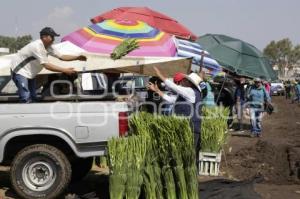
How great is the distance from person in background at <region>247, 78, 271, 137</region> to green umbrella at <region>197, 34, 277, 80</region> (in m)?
0.38

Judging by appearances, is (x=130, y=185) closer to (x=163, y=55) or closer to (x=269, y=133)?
(x=163, y=55)

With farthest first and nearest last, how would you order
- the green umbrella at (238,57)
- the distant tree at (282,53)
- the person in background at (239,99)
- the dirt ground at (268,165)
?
the distant tree at (282,53), the person in background at (239,99), the green umbrella at (238,57), the dirt ground at (268,165)

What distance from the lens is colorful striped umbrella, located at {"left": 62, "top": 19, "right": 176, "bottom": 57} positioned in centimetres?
1003

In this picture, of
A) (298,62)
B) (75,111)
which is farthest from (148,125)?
(298,62)

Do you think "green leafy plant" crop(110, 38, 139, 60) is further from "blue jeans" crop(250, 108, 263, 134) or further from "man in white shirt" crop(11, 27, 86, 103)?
"blue jeans" crop(250, 108, 263, 134)

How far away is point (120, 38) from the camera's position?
10.3 m

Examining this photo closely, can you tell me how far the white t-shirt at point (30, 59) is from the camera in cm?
730

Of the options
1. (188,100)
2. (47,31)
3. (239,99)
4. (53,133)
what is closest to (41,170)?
(53,133)

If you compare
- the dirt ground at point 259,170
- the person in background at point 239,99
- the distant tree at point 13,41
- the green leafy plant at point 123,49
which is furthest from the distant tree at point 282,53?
the green leafy plant at point 123,49

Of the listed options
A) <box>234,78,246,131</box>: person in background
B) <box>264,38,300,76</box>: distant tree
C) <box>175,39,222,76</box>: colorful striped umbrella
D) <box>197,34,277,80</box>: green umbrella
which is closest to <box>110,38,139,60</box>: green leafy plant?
<box>175,39,222,76</box>: colorful striped umbrella

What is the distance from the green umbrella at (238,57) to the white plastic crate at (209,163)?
616cm

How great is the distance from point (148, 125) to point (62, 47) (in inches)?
110

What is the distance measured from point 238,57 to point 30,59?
892cm

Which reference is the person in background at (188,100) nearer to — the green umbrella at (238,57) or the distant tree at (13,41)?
the green umbrella at (238,57)
